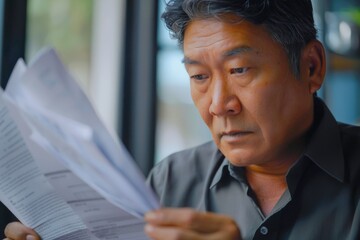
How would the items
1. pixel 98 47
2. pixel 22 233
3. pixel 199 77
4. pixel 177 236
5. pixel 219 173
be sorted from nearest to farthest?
pixel 177 236 < pixel 22 233 < pixel 199 77 < pixel 219 173 < pixel 98 47

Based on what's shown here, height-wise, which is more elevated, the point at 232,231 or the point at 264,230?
the point at 232,231

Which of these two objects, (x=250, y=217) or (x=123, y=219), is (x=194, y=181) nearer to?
(x=250, y=217)

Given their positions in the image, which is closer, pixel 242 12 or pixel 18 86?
pixel 18 86

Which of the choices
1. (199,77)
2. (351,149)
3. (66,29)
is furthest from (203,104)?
(66,29)

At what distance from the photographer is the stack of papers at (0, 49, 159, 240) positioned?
87cm

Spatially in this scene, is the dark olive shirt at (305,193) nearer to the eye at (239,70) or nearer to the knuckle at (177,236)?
the eye at (239,70)

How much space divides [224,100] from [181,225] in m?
0.37

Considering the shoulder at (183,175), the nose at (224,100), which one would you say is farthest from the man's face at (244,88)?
the shoulder at (183,175)

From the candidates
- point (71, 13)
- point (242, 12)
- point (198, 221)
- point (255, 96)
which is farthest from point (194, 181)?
point (71, 13)

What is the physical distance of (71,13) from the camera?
9.59 ft

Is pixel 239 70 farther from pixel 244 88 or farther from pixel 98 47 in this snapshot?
pixel 98 47

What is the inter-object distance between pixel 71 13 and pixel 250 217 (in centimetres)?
197

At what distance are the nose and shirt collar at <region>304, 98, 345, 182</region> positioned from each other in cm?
20

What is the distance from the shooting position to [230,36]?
1.17 meters
